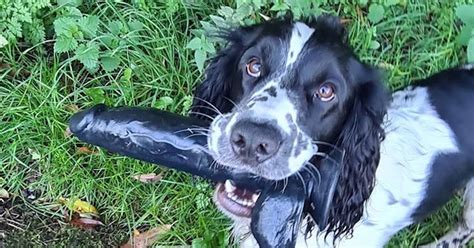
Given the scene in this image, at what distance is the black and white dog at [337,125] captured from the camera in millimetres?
3027

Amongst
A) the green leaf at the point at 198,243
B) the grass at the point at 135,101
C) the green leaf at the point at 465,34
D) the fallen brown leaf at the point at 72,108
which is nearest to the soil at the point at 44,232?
the grass at the point at 135,101

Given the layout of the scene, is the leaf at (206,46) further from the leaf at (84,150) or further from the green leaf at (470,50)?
the green leaf at (470,50)

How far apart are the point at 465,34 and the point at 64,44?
6.00 feet

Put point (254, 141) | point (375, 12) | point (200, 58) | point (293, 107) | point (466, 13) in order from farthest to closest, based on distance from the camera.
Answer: point (375, 12)
point (466, 13)
point (200, 58)
point (293, 107)
point (254, 141)

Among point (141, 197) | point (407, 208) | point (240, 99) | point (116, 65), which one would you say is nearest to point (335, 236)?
point (407, 208)

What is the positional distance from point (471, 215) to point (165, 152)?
1.61 m

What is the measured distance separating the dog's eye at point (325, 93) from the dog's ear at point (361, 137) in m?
0.12

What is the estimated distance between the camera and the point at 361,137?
3299 mm

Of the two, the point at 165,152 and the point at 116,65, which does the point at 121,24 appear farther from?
the point at 165,152

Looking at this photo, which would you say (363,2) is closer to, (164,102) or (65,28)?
(164,102)

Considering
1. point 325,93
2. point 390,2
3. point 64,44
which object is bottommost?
point 64,44

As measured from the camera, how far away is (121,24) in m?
4.42

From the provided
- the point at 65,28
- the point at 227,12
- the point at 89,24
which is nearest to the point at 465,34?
the point at 227,12

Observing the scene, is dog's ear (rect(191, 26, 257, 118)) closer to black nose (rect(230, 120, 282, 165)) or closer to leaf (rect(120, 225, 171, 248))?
black nose (rect(230, 120, 282, 165))
